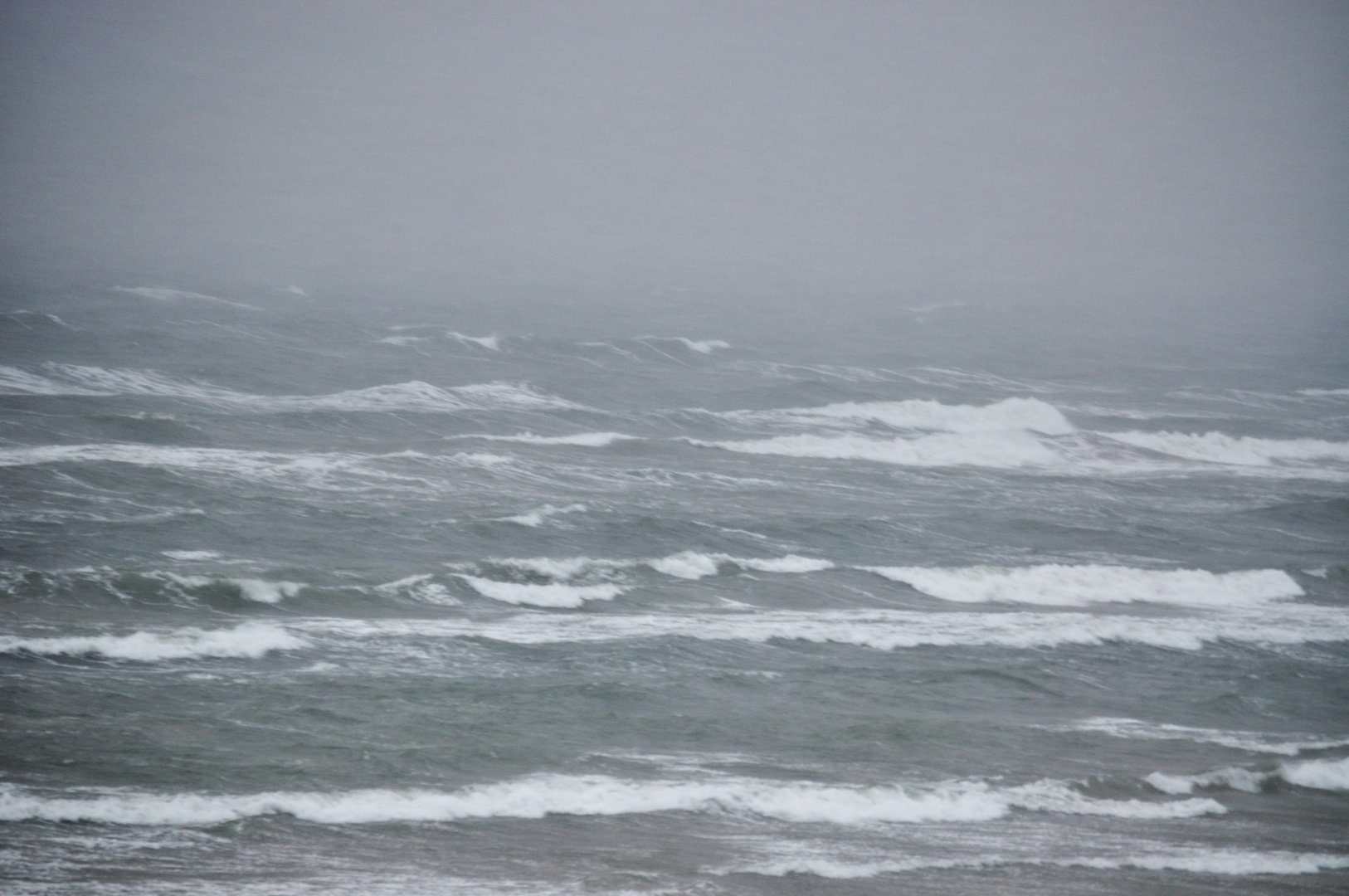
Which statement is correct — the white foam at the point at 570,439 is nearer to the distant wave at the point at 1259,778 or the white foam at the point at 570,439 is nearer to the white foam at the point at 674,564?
the white foam at the point at 674,564

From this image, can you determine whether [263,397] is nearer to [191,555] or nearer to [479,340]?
[479,340]

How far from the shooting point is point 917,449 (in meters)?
33.8

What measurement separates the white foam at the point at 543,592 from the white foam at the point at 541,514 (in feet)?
10.0

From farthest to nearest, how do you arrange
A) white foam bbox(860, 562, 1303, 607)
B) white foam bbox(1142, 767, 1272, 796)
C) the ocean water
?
white foam bbox(860, 562, 1303, 607)
white foam bbox(1142, 767, 1272, 796)
the ocean water

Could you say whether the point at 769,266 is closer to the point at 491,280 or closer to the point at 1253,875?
the point at 491,280

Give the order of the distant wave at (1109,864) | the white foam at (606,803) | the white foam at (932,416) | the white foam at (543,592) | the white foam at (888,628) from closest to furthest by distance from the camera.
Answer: the distant wave at (1109,864), the white foam at (606,803), the white foam at (888,628), the white foam at (543,592), the white foam at (932,416)

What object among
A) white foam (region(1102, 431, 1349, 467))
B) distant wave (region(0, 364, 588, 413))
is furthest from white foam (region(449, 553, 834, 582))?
white foam (region(1102, 431, 1349, 467))

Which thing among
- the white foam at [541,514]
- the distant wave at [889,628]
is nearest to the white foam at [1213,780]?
the distant wave at [889,628]

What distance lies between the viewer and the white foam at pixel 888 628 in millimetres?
16820

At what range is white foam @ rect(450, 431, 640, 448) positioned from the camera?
3014 centimetres

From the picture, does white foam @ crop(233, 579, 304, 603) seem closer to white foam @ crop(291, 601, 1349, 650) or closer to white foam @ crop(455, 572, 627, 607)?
white foam @ crop(291, 601, 1349, 650)

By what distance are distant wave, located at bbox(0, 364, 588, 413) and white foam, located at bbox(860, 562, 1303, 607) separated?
1546 centimetres

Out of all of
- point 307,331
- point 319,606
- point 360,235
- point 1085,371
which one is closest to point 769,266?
point 360,235

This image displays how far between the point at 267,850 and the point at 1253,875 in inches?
313
